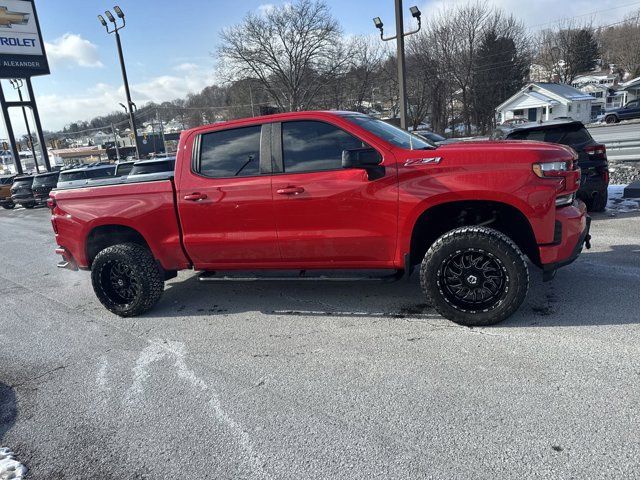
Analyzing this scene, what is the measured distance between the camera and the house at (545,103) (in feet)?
167

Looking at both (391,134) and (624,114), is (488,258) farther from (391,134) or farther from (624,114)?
(624,114)

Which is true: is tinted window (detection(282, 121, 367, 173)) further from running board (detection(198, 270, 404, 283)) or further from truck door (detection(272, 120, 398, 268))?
running board (detection(198, 270, 404, 283))

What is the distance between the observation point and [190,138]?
4.77 m

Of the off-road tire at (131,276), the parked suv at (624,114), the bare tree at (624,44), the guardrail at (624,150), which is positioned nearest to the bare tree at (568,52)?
the bare tree at (624,44)

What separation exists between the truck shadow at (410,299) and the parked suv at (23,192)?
64.9 feet

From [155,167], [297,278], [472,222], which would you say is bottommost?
[297,278]

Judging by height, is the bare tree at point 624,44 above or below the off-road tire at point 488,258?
above

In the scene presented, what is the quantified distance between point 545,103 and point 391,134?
54.5 meters

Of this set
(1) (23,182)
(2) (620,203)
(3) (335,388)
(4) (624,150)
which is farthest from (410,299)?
(1) (23,182)

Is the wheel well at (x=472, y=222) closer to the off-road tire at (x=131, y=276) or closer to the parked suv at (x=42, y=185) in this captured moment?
the off-road tire at (x=131, y=276)

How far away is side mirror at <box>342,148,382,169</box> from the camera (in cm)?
375

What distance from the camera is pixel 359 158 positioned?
12.3ft

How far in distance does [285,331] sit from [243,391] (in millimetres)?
1061

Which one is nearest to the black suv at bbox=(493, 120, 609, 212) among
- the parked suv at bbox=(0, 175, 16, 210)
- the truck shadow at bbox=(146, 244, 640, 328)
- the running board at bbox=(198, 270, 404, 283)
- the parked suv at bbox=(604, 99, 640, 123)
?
the truck shadow at bbox=(146, 244, 640, 328)
